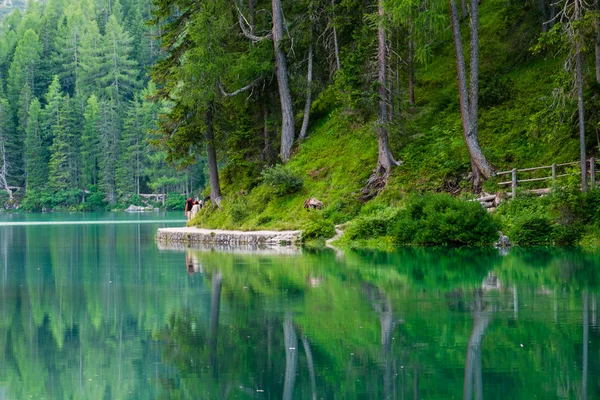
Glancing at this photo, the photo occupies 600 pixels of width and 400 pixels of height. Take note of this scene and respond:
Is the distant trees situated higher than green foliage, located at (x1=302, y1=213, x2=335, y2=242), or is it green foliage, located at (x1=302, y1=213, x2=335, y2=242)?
the distant trees

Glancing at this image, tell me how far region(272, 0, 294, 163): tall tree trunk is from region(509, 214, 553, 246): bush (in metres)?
14.3

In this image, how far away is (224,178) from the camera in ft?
145

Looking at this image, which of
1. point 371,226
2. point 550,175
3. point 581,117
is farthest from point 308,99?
point 581,117

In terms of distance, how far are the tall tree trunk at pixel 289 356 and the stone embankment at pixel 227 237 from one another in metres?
18.3

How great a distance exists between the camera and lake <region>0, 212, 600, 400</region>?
955cm

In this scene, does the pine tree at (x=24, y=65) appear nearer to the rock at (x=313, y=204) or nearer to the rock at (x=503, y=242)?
the rock at (x=313, y=204)

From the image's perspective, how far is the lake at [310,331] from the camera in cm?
955

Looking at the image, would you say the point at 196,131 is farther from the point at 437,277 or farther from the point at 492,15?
the point at 437,277

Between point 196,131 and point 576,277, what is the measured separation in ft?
80.4

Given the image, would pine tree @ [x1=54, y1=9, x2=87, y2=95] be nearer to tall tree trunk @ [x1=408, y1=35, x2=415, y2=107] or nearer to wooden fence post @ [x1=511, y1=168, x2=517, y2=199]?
tall tree trunk @ [x1=408, y1=35, x2=415, y2=107]

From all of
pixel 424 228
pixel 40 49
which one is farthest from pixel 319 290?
pixel 40 49

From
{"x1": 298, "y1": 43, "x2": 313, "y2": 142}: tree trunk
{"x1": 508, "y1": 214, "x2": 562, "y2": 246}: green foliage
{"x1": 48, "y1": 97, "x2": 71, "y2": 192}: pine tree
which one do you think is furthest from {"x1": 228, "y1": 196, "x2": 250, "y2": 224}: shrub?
{"x1": 48, "y1": 97, "x2": 71, "y2": 192}: pine tree

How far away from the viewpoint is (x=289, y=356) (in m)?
11.0

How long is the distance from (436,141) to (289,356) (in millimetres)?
24866
